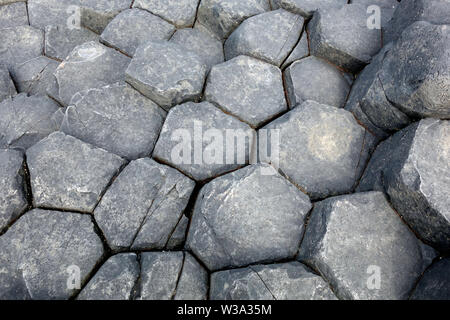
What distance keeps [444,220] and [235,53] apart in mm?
1338

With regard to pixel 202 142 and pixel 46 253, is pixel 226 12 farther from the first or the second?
pixel 46 253

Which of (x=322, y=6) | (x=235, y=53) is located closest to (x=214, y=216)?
(x=235, y=53)

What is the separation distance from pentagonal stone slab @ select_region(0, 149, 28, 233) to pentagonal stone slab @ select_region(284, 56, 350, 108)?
1.37m

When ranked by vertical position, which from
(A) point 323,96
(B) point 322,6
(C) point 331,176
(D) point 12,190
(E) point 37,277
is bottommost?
(E) point 37,277

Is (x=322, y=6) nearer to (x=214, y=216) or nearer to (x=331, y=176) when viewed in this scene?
(x=331, y=176)

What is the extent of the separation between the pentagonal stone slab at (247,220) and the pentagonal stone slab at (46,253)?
45cm

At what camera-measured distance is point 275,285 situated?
1329mm

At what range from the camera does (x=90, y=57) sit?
1936 millimetres

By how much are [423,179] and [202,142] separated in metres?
0.97

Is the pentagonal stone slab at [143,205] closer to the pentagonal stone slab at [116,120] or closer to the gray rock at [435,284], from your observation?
the pentagonal stone slab at [116,120]

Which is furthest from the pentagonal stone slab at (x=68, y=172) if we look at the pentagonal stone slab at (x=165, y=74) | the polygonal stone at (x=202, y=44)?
the polygonal stone at (x=202, y=44)

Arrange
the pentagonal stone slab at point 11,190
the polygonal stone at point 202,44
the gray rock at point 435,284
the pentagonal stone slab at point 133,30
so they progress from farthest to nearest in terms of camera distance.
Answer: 1. the polygonal stone at point 202,44
2. the pentagonal stone slab at point 133,30
3. the pentagonal stone slab at point 11,190
4. the gray rock at point 435,284

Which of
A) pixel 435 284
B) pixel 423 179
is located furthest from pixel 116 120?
pixel 435 284

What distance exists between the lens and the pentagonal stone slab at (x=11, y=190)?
1508mm
